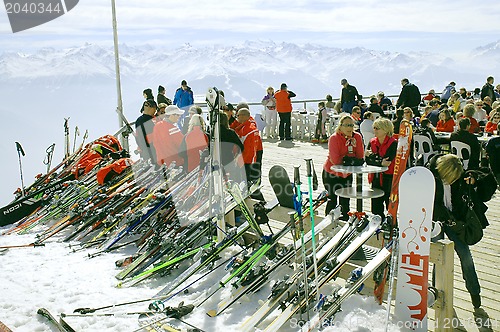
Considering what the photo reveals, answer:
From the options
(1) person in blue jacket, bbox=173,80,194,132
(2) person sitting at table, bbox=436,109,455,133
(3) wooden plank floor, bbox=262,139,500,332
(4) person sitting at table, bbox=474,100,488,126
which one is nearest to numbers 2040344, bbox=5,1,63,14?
(1) person in blue jacket, bbox=173,80,194,132

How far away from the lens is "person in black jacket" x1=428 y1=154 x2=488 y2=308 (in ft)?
11.7

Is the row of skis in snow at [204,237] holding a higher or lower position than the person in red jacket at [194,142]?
lower

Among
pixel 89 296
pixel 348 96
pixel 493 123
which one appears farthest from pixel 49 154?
pixel 493 123

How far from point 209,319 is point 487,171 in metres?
2.54

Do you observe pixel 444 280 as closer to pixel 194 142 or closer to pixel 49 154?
pixel 194 142

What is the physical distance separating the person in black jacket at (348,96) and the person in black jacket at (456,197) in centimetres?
788

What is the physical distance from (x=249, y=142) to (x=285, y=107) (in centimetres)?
615

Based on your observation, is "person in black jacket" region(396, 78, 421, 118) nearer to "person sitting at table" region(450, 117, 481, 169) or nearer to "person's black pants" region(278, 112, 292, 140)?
"person's black pants" region(278, 112, 292, 140)

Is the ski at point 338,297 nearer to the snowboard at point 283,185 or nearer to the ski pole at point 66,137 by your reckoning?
the snowboard at point 283,185

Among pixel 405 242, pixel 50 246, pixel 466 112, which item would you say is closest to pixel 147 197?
pixel 50 246

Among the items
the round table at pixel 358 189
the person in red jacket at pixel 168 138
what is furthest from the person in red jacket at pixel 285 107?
the round table at pixel 358 189

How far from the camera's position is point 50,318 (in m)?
3.80

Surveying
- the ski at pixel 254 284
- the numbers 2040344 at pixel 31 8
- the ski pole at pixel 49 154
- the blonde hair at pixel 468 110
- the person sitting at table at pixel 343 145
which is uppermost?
the numbers 2040344 at pixel 31 8

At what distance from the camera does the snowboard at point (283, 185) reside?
470 cm
